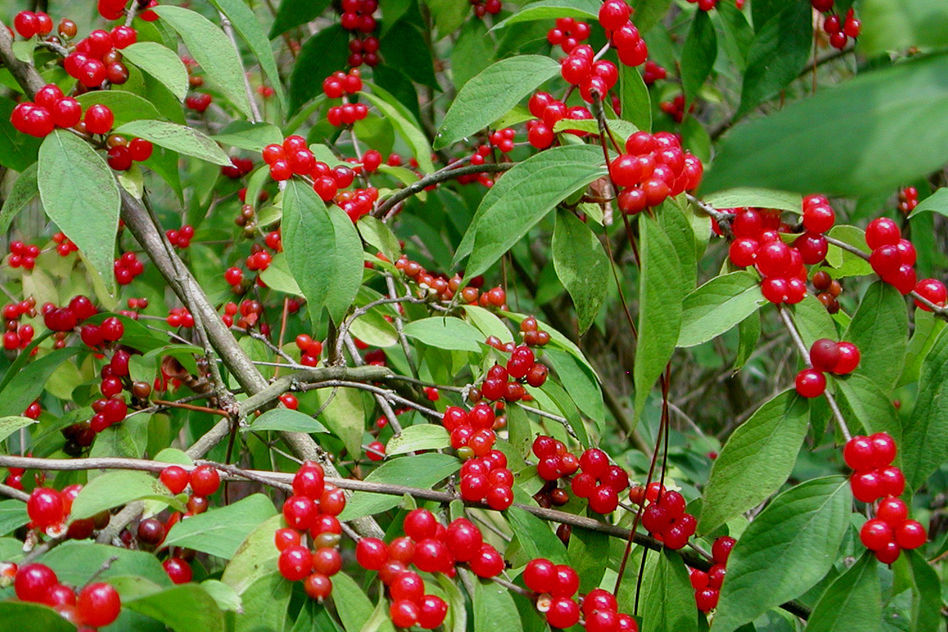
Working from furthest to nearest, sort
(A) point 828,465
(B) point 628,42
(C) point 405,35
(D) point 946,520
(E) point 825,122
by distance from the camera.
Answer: (D) point 946,520 → (A) point 828,465 → (C) point 405,35 → (B) point 628,42 → (E) point 825,122

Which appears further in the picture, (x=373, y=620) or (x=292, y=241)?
(x=292, y=241)

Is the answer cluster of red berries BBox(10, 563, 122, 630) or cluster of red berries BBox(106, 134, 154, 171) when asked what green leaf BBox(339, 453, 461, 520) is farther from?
cluster of red berries BBox(106, 134, 154, 171)

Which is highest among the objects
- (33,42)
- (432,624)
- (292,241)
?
(33,42)

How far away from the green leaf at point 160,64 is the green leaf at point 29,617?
23.7 inches

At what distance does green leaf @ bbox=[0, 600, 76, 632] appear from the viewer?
56 centimetres

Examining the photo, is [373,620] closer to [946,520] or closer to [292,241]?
[292,241]

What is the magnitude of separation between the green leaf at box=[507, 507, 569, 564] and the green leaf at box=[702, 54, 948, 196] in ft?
1.69

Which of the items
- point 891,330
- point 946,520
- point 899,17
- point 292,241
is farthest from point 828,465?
point 899,17

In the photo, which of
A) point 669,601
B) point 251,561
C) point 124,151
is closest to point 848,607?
point 669,601

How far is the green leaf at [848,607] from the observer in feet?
2.36

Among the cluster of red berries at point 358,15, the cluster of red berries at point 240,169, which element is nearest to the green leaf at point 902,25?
the cluster of red berries at point 358,15

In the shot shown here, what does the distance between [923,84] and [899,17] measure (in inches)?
2.3

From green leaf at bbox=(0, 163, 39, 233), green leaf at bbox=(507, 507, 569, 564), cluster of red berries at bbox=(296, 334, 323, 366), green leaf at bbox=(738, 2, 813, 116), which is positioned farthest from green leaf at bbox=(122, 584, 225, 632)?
green leaf at bbox=(738, 2, 813, 116)

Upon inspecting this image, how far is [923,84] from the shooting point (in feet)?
1.46
